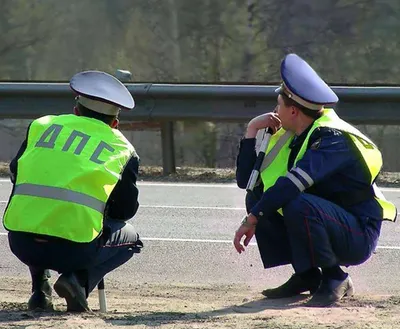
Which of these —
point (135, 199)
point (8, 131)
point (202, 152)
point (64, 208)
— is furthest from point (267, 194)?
point (8, 131)

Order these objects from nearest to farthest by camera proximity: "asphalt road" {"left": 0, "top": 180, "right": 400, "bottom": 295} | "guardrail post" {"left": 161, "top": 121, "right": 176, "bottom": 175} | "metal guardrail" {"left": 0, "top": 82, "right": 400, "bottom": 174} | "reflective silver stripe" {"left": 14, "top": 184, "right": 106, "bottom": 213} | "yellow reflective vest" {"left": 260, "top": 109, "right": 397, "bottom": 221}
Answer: "reflective silver stripe" {"left": 14, "top": 184, "right": 106, "bottom": 213} → "yellow reflective vest" {"left": 260, "top": 109, "right": 397, "bottom": 221} → "asphalt road" {"left": 0, "top": 180, "right": 400, "bottom": 295} → "metal guardrail" {"left": 0, "top": 82, "right": 400, "bottom": 174} → "guardrail post" {"left": 161, "top": 121, "right": 176, "bottom": 175}

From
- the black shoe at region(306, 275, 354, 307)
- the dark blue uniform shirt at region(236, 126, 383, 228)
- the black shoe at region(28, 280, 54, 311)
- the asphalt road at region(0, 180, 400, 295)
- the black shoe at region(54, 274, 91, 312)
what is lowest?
the asphalt road at region(0, 180, 400, 295)

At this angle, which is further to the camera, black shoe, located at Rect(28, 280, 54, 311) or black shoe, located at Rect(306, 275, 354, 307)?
black shoe, located at Rect(306, 275, 354, 307)

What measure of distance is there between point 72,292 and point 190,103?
6972 millimetres

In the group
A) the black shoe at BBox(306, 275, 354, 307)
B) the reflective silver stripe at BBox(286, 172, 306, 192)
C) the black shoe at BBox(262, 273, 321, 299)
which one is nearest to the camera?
the reflective silver stripe at BBox(286, 172, 306, 192)

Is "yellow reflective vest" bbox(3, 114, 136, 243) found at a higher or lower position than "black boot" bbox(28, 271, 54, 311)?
higher

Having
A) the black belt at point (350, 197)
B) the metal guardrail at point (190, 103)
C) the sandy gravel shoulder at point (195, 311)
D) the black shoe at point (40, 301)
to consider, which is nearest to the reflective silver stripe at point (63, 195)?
the sandy gravel shoulder at point (195, 311)

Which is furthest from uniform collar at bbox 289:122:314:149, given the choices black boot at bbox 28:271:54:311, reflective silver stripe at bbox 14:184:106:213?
black boot at bbox 28:271:54:311

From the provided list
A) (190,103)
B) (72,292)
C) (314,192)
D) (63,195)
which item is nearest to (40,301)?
(72,292)

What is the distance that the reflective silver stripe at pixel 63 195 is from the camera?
17.9 feet

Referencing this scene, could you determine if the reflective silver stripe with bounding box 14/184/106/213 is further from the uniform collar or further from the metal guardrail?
the metal guardrail

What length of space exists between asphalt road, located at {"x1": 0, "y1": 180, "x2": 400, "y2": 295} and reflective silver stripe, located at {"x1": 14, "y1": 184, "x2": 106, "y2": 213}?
2.05 meters

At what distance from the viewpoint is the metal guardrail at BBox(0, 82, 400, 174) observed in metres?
12.0

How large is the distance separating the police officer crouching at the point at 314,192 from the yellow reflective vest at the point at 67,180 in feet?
2.68
